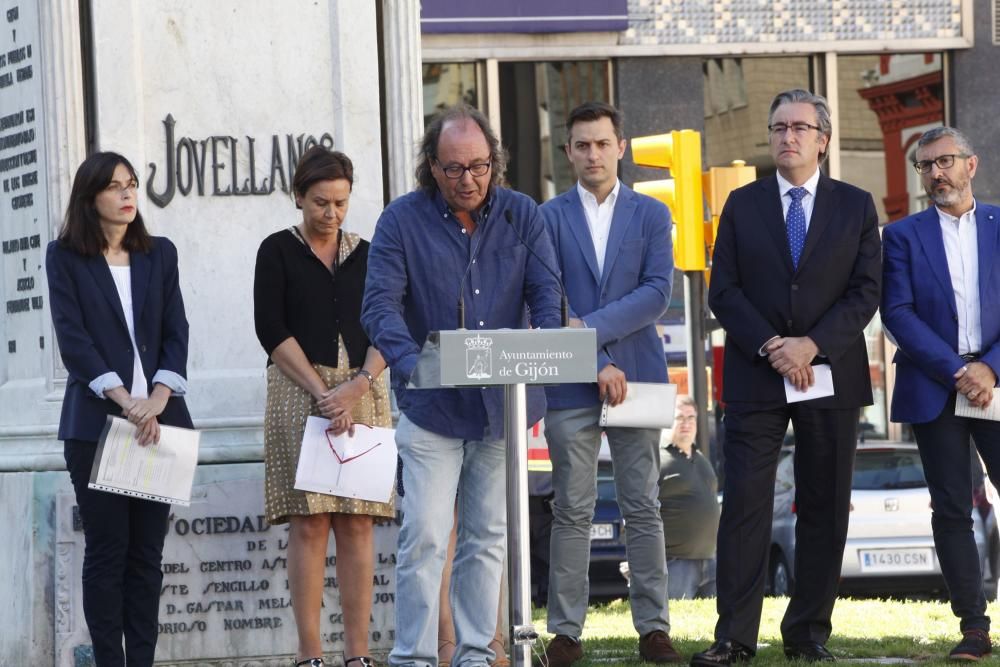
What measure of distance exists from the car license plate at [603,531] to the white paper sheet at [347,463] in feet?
21.9

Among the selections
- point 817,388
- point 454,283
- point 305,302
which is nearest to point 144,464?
point 305,302

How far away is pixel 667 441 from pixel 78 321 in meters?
7.10

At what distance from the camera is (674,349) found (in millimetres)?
19188

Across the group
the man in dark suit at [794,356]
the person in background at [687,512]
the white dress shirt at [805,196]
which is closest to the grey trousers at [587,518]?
the man in dark suit at [794,356]

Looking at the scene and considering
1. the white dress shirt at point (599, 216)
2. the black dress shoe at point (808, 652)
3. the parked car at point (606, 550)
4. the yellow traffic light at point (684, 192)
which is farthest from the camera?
the parked car at point (606, 550)

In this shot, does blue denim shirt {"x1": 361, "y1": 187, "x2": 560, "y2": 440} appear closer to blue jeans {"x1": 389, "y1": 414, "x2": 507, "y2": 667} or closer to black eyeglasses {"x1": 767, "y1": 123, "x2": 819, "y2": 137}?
blue jeans {"x1": 389, "y1": 414, "x2": 507, "y2": 667}

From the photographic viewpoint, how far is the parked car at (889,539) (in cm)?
1480

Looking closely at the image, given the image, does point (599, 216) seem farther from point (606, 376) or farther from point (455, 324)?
point (455, 324)

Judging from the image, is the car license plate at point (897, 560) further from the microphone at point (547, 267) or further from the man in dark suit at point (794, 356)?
the microphone at point (547, 267)

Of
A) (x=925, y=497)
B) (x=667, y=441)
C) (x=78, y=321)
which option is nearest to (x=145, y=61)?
(x=78, y=321)

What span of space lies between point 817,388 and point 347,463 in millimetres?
1949

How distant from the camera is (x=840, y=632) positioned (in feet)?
29.7

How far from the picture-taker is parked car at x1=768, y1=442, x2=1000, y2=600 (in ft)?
48.6

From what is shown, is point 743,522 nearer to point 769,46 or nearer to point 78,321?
point 78,321
